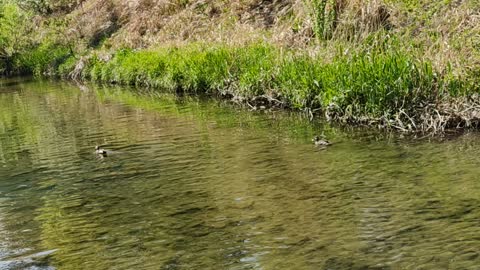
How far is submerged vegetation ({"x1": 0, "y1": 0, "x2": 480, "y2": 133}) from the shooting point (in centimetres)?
1296

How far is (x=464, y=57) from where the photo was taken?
1323 cm

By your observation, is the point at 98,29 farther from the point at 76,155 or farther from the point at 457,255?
the point at 457,255

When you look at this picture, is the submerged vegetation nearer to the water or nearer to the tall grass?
the tall grass

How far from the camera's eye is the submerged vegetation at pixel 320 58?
13.0 metres

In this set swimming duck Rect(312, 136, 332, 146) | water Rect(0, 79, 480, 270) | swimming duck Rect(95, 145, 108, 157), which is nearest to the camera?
water Rect(0, 79, 480, 270)

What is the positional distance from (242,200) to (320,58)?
769cm

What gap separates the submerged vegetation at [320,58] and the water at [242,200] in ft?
2.85

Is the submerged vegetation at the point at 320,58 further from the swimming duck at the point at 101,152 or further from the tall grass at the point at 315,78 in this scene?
the swimming duck at the point at 101,152

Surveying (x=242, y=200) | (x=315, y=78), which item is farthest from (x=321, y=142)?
(x=242, y=200)

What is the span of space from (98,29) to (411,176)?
30.7 m

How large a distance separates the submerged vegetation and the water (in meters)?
0.87

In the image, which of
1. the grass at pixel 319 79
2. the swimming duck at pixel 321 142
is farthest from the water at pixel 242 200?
the grass at pixel 319 79

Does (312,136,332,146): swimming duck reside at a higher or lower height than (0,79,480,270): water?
higher

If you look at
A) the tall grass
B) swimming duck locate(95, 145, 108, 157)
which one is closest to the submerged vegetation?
the tall grass
